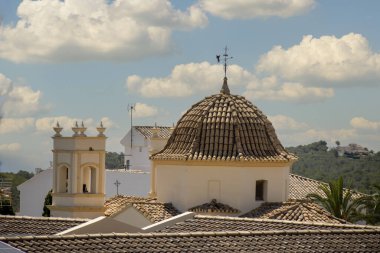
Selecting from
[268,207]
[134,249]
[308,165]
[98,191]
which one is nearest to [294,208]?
[268,207]

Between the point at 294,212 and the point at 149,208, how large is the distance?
4830 millimetres

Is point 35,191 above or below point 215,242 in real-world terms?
above

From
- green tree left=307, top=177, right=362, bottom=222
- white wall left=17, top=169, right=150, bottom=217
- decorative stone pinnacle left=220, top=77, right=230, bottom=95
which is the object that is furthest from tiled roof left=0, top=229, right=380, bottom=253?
white wall left=17, top=169, right=150, bottom=217

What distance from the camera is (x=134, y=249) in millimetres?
23328

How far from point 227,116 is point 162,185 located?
10.3 ft

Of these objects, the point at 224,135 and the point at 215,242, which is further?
the point at 224,135

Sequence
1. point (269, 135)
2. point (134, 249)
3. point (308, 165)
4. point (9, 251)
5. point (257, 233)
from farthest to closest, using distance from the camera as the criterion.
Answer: point (308, 165), point (269, 135), point (257, 233), point (134, 249), point (9, 251)

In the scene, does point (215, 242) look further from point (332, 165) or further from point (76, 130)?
point (332, 165)

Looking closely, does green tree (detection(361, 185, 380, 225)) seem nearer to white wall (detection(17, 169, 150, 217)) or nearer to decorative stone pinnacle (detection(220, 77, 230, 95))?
decorative stone pinnacle (detection(220, 77, 230, 95))

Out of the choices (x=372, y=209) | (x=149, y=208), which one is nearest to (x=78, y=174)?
(x=149, y=208)

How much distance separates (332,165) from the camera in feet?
328

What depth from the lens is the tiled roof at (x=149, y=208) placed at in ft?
129

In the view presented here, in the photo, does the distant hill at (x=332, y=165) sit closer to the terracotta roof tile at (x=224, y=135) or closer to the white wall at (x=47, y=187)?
the white wall at (x=47, y=187)

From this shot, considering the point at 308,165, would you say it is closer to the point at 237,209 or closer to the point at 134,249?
the point at 237,209
